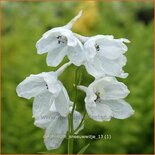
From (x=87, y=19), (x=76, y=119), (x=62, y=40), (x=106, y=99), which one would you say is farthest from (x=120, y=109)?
(x=87, y=19)

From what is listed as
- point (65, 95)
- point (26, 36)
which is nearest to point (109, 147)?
point (26, 36)

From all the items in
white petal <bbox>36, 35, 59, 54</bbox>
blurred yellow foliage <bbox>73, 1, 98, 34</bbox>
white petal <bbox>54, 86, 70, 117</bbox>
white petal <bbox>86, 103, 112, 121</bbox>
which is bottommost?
white petal <bbox>86, 103, 112, 121</bbox>

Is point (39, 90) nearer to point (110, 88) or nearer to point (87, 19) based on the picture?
point (110, 88)

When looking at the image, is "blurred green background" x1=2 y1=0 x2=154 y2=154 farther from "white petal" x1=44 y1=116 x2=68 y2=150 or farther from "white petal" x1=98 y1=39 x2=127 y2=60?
"white petal" x1=98 y1=39 x2=127 y2=60

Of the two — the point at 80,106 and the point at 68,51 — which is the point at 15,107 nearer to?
the point at 80,106

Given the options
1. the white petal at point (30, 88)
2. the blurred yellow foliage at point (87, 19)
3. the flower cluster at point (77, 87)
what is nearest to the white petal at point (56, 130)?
the flower cluster at point (77, 87)

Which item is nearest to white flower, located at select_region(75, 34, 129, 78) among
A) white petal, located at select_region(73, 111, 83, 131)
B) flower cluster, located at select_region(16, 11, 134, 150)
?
flower cluster, located at select_region(16, 11, 134, 150)

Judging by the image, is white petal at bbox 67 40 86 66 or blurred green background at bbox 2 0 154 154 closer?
white petal at bbox 67 40 86 66

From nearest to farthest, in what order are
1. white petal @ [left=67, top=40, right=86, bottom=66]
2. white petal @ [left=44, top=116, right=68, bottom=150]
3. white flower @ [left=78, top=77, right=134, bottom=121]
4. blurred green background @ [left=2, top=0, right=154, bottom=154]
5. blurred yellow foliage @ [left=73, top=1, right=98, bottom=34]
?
1. white petal @ [left=67, top=40, right=86, bottom=66]
2. white flower @ [left=78, top=77, right=134, bottom=121]
3. white petal @ [left=44, top=116, right=68, bottom=150]
4. blurred green background @ [left=2, top=0, right=154, bottom=154]
5. blurred yellow foliage @ [left=73, top=1, right=98, bottom=34]
